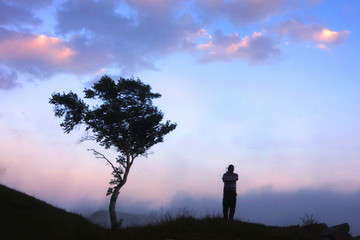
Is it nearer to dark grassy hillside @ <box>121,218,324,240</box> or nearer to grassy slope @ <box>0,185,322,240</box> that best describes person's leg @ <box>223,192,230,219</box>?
grassy slope @ <box>0,185,322,240</box>

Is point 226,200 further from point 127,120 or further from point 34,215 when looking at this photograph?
point 127,120

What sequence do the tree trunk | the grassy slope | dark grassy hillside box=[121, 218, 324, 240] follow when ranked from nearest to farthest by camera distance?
dark grassy hillside box=[121, 218, 324, 240] < the grassy slope < the tree trunk

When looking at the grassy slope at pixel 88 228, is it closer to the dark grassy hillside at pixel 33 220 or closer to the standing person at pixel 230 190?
the dark grassy hillside at pixel 33 220

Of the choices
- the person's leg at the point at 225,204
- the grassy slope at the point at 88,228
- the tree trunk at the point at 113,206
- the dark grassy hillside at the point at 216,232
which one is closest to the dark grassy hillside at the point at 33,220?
the grassy slope at the point at 88,228

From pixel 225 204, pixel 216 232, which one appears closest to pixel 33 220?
pixel 225 204

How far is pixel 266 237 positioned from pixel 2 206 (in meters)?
17.8

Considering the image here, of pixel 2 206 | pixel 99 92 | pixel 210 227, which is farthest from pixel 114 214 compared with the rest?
pixel 210 227

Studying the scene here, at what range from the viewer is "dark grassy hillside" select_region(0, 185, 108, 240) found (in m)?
18.7

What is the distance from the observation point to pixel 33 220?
21.5 meters

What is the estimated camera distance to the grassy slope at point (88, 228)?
1324 cm

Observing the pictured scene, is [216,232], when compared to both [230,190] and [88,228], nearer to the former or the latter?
[230,190]

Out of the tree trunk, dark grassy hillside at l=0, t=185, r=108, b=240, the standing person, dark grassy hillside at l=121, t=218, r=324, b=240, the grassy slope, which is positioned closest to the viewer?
dark grassy hillside at l=121, t=218, r=324, b=240

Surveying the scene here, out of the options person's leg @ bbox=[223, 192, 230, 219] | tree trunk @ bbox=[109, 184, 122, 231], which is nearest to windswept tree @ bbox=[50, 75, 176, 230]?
tree trunk @ bbox=[109, 184, 122, 231]

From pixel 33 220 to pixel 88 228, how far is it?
4552 mm
